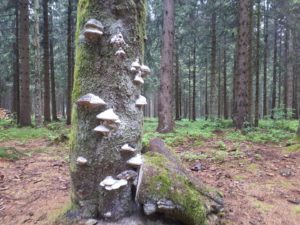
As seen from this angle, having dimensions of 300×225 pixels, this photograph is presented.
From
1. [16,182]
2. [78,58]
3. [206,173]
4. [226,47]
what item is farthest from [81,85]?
[226,47]

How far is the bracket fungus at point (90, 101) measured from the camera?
8.43 ft

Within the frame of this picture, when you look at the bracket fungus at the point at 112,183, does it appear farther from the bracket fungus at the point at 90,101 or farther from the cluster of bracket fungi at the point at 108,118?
the bracket fungus at the point at 90,101

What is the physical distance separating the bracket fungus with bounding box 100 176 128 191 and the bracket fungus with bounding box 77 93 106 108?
2.30 feet

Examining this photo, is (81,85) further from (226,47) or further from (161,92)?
(226,47)

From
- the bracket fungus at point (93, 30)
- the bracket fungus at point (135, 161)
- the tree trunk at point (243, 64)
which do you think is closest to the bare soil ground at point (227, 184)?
the bracket fungus at point (135, 161)

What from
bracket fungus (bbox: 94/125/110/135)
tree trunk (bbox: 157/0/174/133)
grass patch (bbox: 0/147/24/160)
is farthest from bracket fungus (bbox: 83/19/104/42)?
tree trunk (bbox: 157/0/174/133)

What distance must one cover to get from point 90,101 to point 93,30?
653mm

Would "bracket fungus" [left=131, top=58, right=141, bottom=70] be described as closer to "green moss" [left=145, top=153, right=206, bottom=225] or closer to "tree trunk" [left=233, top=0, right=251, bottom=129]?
"green moss" [left=145, top=153, right=206, bottom=225]

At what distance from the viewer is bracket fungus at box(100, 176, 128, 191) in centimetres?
254

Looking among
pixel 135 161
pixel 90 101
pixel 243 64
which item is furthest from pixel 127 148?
pixel 243 64

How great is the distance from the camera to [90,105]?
261 centimetres

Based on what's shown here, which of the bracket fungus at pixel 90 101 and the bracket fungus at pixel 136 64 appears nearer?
the bracket fungus at pixel 90 101

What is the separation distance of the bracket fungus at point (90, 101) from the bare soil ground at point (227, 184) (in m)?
1.39

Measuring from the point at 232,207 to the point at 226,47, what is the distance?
20.5 m
